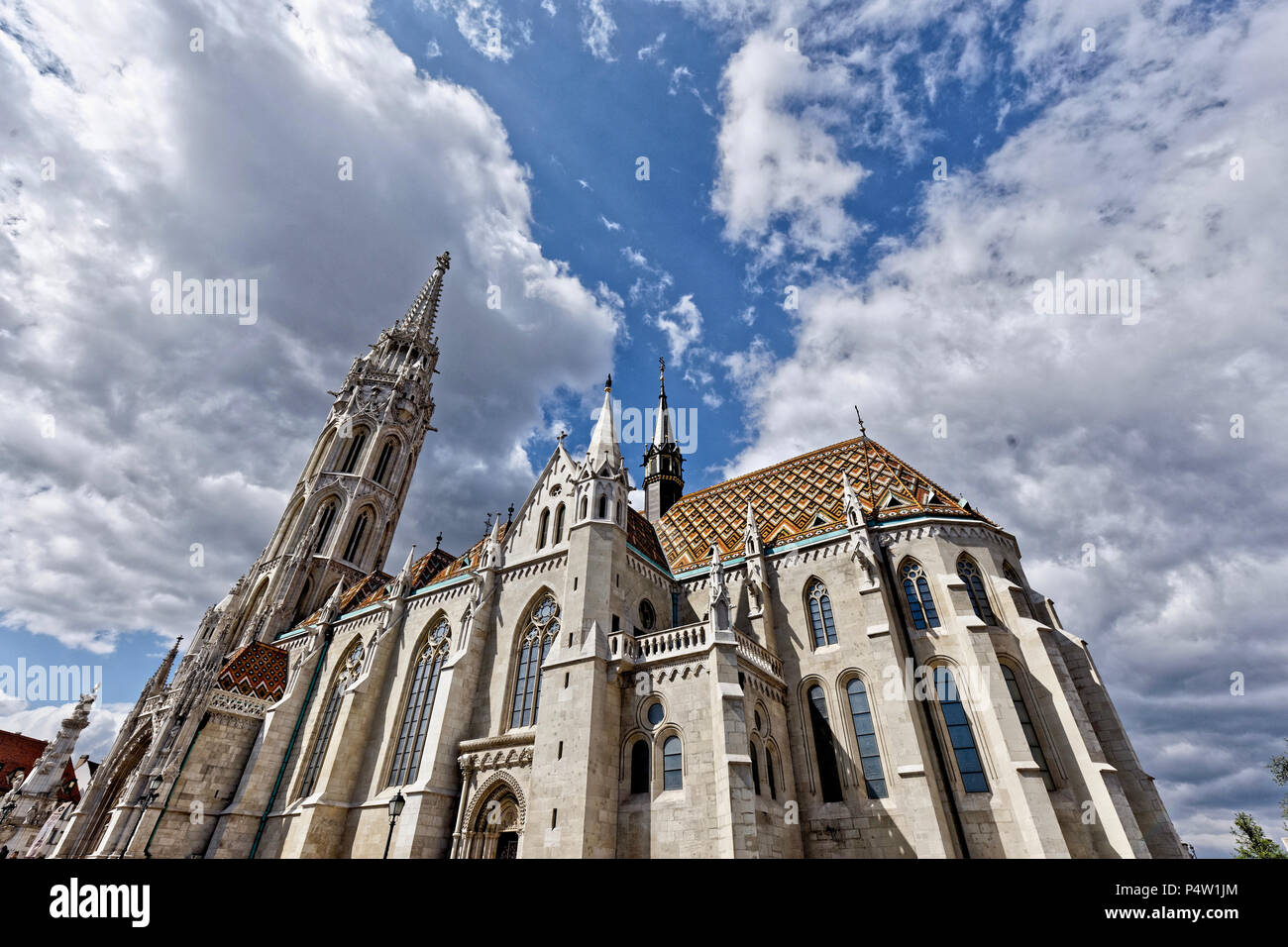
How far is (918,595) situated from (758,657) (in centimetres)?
663

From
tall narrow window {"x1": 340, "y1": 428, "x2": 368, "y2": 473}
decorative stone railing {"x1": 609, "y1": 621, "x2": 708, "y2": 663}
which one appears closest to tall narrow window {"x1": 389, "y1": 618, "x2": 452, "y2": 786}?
decorative stone railing {"x1": 609, "y1": 621, "x2": 708, "y2": 663}

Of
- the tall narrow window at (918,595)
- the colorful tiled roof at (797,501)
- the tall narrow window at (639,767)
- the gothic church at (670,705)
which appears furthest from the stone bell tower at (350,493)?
the tall narrow window at (918,595)

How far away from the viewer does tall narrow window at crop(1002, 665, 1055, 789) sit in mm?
17797

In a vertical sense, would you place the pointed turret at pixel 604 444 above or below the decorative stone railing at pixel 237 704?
above

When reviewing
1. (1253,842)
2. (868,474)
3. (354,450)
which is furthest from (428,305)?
(1253,842)

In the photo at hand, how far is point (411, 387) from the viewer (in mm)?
48219

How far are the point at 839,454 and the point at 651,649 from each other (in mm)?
16590

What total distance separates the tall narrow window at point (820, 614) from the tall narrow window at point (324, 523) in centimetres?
3377

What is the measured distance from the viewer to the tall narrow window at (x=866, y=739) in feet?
60.1

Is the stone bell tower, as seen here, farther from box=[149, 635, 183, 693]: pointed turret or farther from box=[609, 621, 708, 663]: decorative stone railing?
box=[609, 621, 708, 663]: decorative stone railing

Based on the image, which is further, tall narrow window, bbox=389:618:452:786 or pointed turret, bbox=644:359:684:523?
pointed turret, bbox=644:359:684:523

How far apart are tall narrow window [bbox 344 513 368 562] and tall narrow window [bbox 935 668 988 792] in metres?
37.5

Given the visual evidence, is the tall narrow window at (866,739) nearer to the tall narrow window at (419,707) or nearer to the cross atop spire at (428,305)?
the tall narrow window at (419,707)

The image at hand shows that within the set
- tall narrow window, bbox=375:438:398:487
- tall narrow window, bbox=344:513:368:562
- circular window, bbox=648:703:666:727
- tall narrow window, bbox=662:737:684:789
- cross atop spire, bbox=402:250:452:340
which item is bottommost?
tall narrow window, bbox=662:737:684:789
